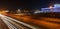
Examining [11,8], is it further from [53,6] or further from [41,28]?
[41,28]

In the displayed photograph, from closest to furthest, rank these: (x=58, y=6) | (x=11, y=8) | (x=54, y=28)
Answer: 1. (x=54, y=28)
2. (x=11, y=8)
3. (x=58, y=6)

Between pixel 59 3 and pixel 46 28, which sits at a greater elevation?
pixel 59 3

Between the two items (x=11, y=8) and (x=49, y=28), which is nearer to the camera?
(x=49, y=28)

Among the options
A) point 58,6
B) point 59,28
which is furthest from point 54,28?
point 58,6

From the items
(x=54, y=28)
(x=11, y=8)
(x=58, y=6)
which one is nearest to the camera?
(x=54, y=28)

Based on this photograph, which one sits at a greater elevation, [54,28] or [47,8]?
[47,8]

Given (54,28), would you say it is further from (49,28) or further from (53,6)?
(53,6)

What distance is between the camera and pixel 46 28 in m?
2.99

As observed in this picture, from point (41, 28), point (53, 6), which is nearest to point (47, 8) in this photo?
point (53, 6)

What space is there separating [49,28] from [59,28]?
0.18 metres

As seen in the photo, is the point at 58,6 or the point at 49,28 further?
the point at 58,6

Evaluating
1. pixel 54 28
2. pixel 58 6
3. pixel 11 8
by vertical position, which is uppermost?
pixel 58 6

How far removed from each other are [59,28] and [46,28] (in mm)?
235

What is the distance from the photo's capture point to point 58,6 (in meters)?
30.1
